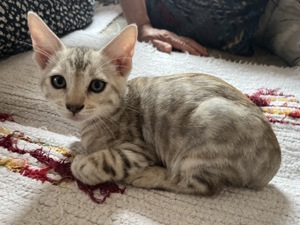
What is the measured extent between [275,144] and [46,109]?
904 millimetres

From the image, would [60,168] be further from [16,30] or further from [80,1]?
[80,1]

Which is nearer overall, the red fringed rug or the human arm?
the red fringed rug

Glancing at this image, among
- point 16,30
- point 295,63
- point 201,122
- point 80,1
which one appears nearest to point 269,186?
point 201,122

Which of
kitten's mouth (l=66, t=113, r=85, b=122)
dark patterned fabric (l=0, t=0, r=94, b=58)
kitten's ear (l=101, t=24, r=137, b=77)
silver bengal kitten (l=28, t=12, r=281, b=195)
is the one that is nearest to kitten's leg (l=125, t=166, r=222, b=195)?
silver bengal kitten (l=28, t=12, r=281, b=195)

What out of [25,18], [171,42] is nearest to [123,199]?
[25,18]

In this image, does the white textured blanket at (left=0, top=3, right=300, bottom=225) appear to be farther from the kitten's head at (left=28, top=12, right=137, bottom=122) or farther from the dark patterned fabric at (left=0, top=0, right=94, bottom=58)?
the dark patterned fabric at (left=0, top=0, right=94, bottom=58)

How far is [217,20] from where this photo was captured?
6.57 feet

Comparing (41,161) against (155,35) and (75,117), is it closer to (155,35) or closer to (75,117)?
(75,117)

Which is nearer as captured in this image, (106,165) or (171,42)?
(106,165)

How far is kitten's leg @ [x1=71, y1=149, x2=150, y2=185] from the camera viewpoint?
1106mm

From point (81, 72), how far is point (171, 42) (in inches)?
41.4

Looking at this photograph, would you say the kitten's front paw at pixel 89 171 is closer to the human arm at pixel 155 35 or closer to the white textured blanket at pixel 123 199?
the white textured blanket at pixel 123 199

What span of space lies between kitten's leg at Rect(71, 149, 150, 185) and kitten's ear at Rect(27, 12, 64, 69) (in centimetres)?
36

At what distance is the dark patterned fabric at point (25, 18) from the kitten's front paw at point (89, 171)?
2.80ft
